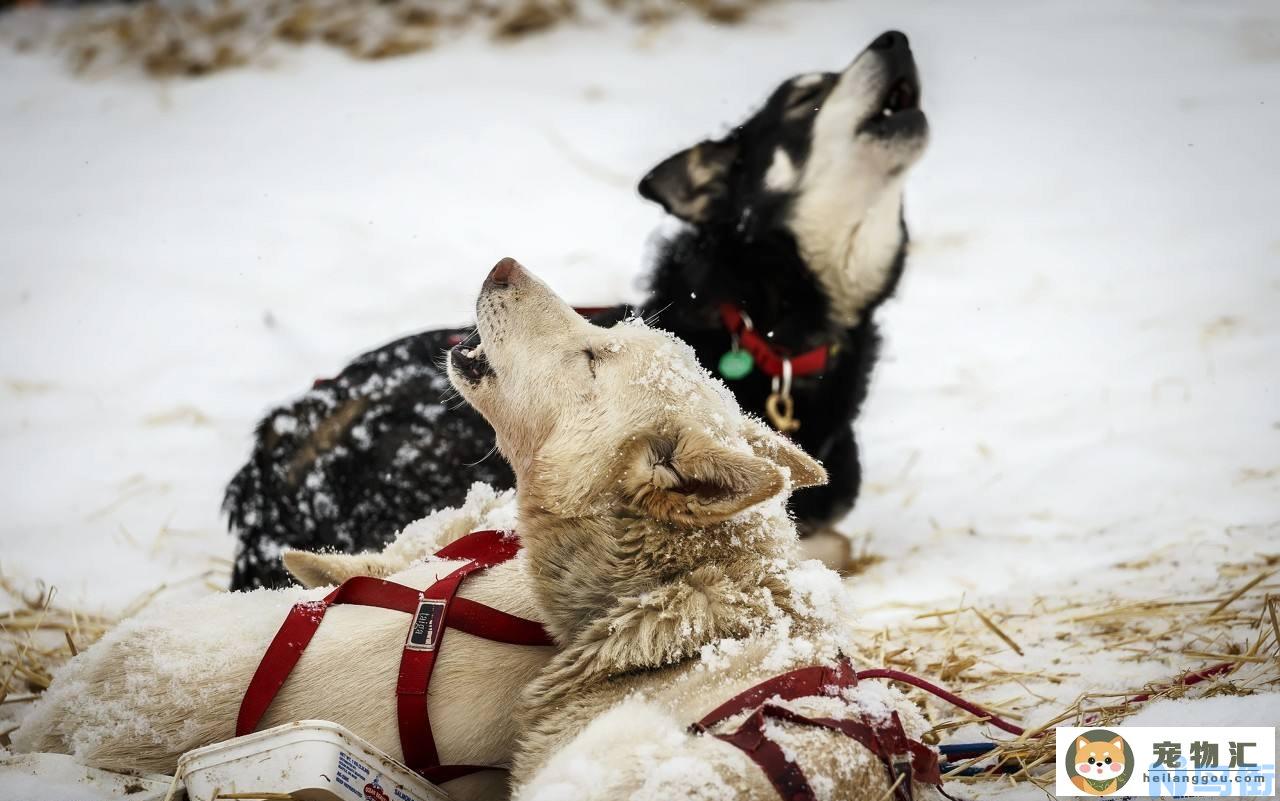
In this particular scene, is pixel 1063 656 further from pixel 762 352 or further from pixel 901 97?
pixel 901 97

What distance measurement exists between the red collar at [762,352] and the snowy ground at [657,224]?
0.93 metres

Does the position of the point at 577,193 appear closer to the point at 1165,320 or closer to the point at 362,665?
the point at 1165,320

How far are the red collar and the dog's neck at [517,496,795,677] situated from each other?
89.3 inches

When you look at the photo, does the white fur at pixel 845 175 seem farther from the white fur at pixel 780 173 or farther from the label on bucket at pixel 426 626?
the label on bucket at pixel 426 626

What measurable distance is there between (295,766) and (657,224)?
588 centimetres

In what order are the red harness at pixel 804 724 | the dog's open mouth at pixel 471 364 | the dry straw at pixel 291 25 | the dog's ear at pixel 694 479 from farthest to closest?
the dry straw at pixel 291 25, the dog's open mouth at pixel 471 364, the dog's ear at pixel 694 479, the red harness at pixel 804 724

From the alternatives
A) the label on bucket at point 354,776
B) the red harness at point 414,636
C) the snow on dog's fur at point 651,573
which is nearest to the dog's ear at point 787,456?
the snow on dog's fur at point 651,573

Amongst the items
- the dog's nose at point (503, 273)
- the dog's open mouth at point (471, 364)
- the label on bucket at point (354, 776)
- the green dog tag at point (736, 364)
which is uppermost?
the dog's nose at point (503, 273)

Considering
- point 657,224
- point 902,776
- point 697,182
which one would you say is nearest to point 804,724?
point 902,776

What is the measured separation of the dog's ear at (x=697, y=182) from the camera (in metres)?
4.85

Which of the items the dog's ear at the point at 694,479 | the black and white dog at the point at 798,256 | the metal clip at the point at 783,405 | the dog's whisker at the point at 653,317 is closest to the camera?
the dog's ear at the point at 694,479

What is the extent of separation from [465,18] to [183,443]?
6.24 meters

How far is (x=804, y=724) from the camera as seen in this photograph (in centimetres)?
189

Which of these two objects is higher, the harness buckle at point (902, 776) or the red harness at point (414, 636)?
the harness buckle at point (902, 776)
